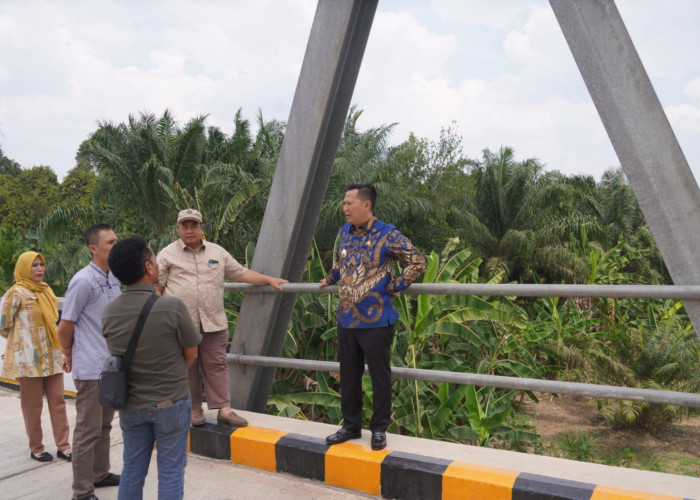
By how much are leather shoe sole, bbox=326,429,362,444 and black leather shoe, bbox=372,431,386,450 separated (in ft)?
0.72

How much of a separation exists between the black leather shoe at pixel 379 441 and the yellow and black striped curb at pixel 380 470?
4 centimetres

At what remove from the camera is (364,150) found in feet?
52.5

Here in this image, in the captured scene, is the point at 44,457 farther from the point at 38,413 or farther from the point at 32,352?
the point at 32,352

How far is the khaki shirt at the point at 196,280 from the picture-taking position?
3891 mm

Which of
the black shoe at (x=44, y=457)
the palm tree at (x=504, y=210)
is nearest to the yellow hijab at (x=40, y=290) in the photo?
the black shoe at (x=44, y=457)

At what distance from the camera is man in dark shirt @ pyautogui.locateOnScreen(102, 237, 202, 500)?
2600mm

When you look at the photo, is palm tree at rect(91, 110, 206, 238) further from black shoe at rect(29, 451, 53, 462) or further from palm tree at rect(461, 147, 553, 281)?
black shoe at rect(29, 451, 53, 462)

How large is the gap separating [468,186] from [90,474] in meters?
19.6

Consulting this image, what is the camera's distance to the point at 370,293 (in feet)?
11.2

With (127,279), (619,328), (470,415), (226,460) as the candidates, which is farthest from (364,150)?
(127,279)

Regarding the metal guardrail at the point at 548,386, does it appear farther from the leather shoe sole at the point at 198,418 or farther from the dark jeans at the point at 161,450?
the dark jeans at the point at 161,450

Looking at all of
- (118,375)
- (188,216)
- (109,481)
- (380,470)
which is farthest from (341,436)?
(188,216)

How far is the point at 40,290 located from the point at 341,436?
2.37m

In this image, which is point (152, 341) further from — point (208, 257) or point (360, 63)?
point (360, 63)
